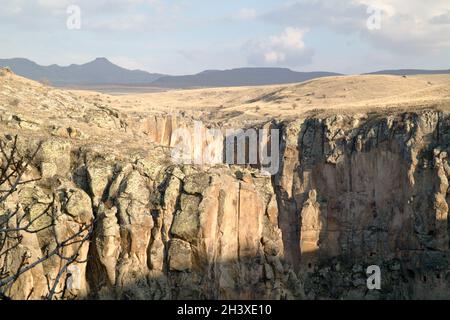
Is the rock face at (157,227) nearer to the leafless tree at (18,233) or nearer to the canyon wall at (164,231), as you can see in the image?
the canyon wall at (164,231)

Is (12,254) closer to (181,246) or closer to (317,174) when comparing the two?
(181,246)

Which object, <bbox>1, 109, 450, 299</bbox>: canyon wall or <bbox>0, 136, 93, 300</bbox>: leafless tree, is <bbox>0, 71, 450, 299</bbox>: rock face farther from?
<bbox>0, 136, 93, 300</bbox>: leafless tree

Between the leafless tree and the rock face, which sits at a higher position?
the leafless tree

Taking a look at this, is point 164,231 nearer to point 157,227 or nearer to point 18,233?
point 157,227

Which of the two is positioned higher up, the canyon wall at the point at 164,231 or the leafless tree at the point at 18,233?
the leafless tree at the point at 18,233

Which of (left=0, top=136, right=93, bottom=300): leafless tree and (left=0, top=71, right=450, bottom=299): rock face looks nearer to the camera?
(left=0, top=136, right=93, bottom=300): leafless tree

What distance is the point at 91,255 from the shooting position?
59.6 feet

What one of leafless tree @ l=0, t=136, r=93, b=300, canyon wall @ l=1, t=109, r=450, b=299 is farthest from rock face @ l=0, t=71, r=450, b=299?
leafless tree @ l=0, t=136, r=93, b=300

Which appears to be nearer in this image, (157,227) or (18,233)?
(18,233)

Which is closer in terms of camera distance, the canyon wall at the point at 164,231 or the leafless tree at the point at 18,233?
the leafless tree at the point at 18,233

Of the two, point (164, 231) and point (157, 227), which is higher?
point (157, 227)

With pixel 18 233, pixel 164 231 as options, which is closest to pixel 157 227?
pixel 164 231

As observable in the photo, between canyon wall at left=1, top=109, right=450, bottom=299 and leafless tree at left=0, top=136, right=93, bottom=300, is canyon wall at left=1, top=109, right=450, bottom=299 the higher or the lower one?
the lower one

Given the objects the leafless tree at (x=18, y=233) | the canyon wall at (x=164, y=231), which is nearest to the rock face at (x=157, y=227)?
the canyon wall at (x=164, y=231)
